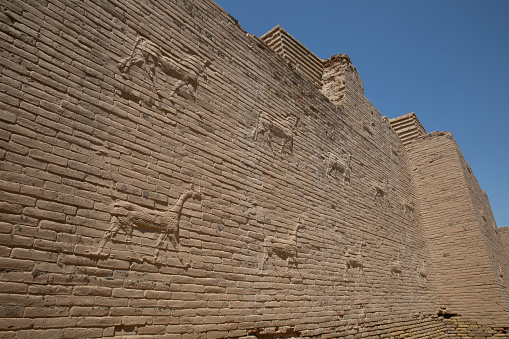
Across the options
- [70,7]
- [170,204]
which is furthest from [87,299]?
[70,7]

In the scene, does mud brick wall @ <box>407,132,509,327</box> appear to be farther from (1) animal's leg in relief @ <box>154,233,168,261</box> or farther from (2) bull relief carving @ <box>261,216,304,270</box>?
(1) animal's leg in relief @ <box>154,233,168,261</box>

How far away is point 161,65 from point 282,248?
2227mm

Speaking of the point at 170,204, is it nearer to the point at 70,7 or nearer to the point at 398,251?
the point at 70,7

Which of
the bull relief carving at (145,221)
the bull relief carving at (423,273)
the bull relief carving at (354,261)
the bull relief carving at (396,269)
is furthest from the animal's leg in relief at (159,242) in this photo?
the bull relief carving at (423,273)

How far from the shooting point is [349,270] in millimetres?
5027

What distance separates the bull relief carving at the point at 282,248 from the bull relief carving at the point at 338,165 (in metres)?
1.51

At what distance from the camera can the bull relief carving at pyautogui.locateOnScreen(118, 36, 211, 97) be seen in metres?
3.03

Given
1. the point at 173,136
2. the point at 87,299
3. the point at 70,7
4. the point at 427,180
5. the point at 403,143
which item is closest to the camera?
the point at 87,299

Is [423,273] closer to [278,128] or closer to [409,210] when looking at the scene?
[409,210]

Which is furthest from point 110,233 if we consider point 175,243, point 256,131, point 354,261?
point 354,261

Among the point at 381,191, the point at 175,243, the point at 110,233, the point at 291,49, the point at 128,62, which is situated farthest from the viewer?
the point at 381,191

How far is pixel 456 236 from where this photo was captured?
8312 millimetres

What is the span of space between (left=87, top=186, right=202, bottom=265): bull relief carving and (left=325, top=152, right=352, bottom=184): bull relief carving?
9.52 feet

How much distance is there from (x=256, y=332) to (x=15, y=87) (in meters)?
2.72
